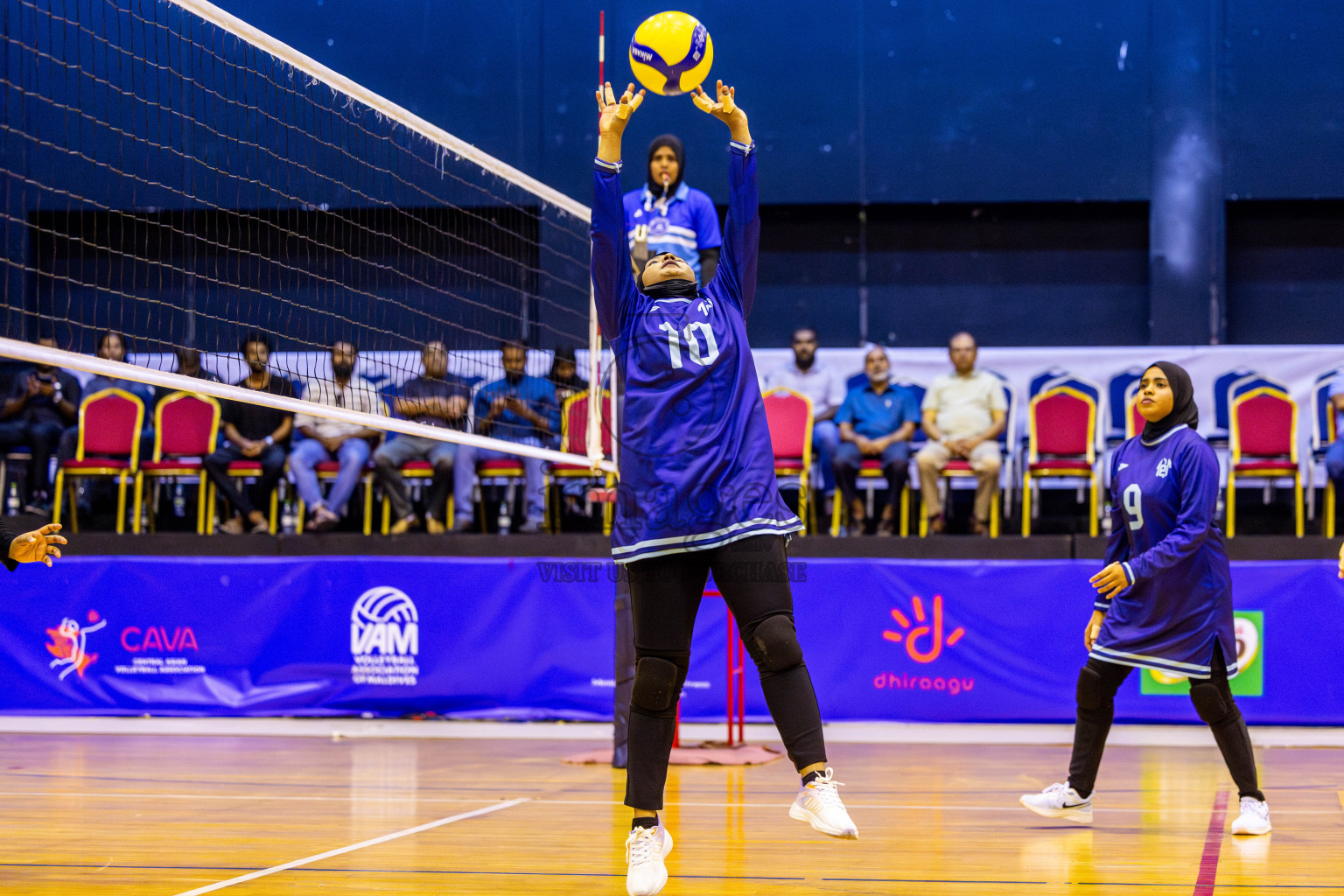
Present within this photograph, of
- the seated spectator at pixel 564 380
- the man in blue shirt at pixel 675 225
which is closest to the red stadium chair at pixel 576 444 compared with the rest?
the seated spectator at pixel 564 380

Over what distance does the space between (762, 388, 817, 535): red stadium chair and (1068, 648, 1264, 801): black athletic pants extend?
4464mm

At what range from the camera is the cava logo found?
8.08 metres

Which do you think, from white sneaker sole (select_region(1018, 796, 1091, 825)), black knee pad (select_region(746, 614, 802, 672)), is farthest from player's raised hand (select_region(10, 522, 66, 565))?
white sneaker sole (select_region(1018, 796, 1091, 825))

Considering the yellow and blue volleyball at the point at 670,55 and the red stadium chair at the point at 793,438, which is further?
the red stadium chair at the point at 793,438

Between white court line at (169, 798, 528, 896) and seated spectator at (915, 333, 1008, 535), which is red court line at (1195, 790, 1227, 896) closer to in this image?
white court line at (169, 798, 528, 896)

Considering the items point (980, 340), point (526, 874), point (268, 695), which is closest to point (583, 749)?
point (268, 695)

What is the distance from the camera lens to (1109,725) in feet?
15.1

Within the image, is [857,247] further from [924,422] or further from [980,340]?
[924,422]

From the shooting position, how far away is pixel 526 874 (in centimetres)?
A: 373

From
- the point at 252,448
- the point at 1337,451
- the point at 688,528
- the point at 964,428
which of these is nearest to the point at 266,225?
the point at 252,448

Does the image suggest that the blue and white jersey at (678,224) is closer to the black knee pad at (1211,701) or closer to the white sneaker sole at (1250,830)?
the black knee pad at (1211,701)

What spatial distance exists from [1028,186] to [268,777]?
9.04 m

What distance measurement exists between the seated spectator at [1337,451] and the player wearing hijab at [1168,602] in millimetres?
4855

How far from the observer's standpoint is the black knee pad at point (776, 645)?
10.7 ft
